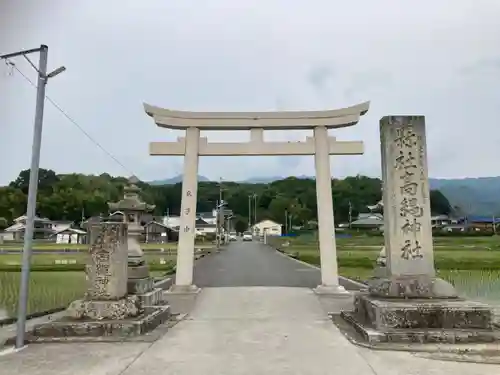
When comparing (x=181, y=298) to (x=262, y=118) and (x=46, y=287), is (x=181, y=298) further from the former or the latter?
(x=262, y=118)

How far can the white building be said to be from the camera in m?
112

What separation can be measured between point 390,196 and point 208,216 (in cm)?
10684

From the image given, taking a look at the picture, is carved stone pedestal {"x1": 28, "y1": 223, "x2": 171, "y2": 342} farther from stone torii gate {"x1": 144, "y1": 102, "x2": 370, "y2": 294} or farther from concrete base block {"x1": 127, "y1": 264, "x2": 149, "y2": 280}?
stone torii gate {"x1": 144, "y1": 102, "x2": 370, "y2": 294}

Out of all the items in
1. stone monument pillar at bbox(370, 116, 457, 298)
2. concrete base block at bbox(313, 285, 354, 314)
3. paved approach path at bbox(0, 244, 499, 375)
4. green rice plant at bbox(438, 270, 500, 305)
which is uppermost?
stone monument pillar at bbox(370, 116, 457, 298)

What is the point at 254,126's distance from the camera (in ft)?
50.9

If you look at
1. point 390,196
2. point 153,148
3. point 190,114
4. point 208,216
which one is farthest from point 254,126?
point 208,216

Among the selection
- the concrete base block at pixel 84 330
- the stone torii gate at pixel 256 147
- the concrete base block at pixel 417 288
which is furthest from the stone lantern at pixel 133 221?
the concrete base block at pixel 417 288


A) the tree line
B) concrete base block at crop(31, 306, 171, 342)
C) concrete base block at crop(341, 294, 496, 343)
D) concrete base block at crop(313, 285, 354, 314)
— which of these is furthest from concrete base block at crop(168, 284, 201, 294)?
the tree line

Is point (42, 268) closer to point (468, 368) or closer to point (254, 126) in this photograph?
point (254, 126)

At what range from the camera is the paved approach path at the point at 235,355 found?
19.9 feet

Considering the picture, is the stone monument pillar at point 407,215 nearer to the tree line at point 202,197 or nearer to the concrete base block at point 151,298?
the concrete base block at point 151,298

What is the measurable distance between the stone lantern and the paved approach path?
5.19 feet

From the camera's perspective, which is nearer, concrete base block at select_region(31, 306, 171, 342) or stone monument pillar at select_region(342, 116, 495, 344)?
stone monument pillar at select_region(342, 116, 495, 344)

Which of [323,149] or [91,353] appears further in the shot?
[323,149]
